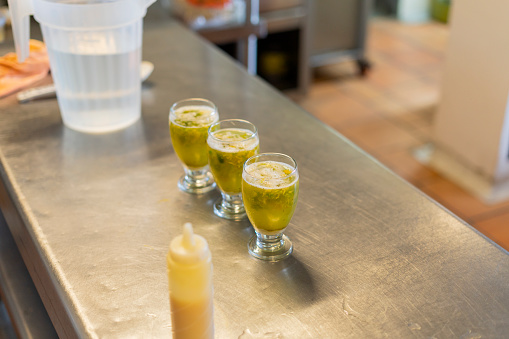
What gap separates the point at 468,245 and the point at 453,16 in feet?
5.93

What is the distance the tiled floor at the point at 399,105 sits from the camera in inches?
96.9

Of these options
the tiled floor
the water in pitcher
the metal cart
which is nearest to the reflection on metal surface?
the water in pitcher

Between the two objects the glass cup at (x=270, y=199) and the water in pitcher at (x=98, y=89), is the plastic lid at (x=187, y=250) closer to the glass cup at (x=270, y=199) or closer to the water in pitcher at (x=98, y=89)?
the glass cup at (x=270, y=199)

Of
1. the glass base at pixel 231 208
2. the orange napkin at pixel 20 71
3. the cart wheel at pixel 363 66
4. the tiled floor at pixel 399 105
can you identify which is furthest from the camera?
the cart wheel at pixel 363 66

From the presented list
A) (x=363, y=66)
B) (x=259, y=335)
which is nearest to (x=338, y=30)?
(x=363, y=66)

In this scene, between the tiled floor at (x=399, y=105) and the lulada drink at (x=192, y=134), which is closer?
the lulada drink at (x=192, y=134)

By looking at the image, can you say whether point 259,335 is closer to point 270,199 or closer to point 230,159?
point 270,199

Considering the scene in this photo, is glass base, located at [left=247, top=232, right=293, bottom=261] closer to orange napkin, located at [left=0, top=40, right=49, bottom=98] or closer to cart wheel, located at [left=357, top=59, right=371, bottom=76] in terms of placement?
orange napkin, located at [left=0, top=40, right=49, bottom=98]

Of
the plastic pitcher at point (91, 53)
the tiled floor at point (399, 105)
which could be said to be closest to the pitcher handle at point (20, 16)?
the plastic pitcher at point (91, 53)

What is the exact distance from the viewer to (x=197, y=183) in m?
1.10

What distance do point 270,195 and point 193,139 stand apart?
0.24 metres

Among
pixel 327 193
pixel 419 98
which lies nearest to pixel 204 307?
pixel 327 193

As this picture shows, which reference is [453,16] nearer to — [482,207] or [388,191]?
[482,207]

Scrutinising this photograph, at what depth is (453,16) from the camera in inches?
97.8
